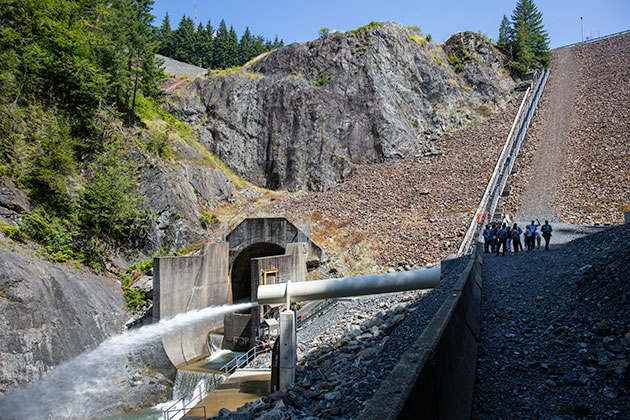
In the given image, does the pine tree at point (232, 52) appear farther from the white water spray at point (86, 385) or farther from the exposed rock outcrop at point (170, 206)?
the white water spray at point (86, 385)

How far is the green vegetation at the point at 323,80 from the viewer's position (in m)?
38.2

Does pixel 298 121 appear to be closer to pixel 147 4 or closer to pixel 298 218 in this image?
pixel 298 218

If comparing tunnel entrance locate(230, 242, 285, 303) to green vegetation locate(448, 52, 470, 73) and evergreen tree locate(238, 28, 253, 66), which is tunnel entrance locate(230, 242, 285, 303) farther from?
evergreen tree locate(238, 28, 253, 66)

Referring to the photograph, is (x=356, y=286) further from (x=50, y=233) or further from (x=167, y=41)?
(x=167, y=41)

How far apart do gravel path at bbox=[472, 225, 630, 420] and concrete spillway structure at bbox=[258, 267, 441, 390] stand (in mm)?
2751

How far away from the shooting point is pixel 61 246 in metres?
16.5

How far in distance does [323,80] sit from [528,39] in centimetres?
2411

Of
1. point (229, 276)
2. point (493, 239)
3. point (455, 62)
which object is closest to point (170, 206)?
point (229, 276)

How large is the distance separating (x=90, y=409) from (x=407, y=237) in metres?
16.4

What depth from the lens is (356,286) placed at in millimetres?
10266

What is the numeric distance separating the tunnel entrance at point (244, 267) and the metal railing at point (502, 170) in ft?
34.0

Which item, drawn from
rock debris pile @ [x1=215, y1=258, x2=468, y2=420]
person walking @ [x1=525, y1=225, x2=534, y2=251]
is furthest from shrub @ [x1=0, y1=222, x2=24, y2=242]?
person walking @ [x1=525, y1=225, x2=534, y2=251]

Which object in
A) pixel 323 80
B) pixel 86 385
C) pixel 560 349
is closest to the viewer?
pixel 560 349

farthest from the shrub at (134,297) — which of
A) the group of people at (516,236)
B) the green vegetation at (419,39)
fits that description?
the green vegetation at (419,39)
